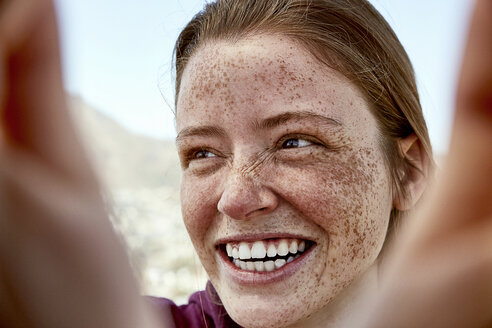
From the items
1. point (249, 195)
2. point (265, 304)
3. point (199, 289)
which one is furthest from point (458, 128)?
point (199, 289)

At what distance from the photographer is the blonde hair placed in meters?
1.40

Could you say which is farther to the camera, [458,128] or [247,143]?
[247,143]

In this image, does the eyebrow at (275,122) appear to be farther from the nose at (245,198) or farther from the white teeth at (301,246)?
the white teeth at (301,246)

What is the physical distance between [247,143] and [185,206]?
0.28 metres

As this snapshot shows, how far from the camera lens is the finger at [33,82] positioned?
0.77 meters

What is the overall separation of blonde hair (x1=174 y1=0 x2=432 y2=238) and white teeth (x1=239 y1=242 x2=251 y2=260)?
17.7 inches

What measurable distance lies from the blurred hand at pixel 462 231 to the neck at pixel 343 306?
1.23ft

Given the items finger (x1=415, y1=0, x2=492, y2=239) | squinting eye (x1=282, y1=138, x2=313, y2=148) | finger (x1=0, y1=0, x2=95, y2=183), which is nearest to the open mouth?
squinting eye (x1=282, y1=138, x2=313, y2=148)

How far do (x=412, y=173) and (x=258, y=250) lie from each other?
0.53m

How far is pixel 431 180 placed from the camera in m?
1.52

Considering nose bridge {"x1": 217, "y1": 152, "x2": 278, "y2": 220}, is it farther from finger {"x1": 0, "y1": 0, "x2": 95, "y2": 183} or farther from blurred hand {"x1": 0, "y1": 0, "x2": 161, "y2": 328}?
finger {"x1": 0, "y1": 0, "x2": 95, "y2": 183}

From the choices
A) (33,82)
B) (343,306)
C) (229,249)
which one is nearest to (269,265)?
(229,249)

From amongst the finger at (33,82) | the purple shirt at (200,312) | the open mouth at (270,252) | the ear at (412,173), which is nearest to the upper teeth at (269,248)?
the open mouth at (270,252)

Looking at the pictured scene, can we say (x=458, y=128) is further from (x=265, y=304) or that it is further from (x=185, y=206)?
(x=185, y=206)
